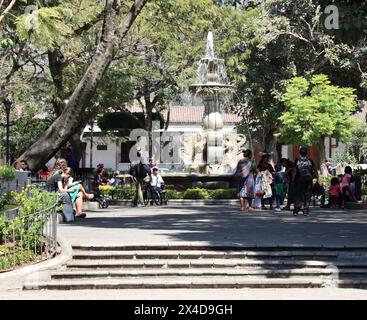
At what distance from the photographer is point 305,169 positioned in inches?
815

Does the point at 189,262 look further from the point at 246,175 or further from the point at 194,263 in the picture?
the point at 246,175

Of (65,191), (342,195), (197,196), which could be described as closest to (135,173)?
(197,196)

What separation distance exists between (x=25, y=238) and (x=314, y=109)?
3166 cm

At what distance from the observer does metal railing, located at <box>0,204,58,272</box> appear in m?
12.4

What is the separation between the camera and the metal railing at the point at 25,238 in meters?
12.4

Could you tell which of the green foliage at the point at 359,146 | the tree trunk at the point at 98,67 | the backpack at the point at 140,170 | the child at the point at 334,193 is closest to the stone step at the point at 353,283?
the tree trunk at the point at 98,67

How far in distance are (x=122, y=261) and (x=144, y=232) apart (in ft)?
10.3

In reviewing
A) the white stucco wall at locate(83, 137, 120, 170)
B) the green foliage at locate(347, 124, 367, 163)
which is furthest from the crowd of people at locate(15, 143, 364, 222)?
the white stucco wall at locate(83, 137, 120, 170)

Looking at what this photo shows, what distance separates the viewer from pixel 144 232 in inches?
637

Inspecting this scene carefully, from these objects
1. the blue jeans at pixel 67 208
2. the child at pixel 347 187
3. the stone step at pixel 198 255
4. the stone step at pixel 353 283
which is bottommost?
the stone step at pixel 353 283

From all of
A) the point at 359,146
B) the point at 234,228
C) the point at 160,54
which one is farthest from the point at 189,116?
the point at 234,228

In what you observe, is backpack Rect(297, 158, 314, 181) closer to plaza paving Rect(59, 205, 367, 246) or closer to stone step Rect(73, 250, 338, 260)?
plaza paving Rect(59, 205, 367, 246)

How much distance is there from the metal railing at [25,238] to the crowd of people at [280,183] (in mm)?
8665

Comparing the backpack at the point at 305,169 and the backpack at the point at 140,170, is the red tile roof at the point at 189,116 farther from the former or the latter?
the backpack at the point at 305,169
